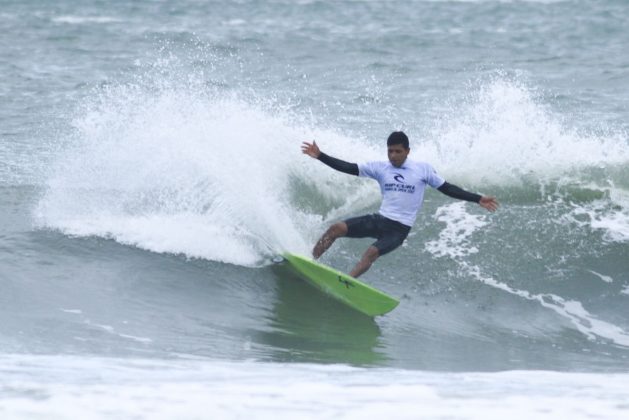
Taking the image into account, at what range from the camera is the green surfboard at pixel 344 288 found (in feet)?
30.3

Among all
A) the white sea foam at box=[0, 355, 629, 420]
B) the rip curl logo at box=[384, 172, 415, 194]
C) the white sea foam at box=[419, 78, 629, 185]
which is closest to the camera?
the white sea foam at box=[0, 355, 629, 420]

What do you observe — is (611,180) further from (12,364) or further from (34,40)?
(34,40)

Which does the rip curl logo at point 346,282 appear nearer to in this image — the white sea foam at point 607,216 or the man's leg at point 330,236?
the man's leg at point 330,236

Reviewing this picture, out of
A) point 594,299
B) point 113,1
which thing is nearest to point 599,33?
point 113,1

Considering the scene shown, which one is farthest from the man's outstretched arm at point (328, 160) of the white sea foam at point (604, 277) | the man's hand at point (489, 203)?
the white sea foam at point (604, 277)

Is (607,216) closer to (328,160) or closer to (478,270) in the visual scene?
(478,270)

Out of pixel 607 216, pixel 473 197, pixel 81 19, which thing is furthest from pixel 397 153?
pixel 81 19

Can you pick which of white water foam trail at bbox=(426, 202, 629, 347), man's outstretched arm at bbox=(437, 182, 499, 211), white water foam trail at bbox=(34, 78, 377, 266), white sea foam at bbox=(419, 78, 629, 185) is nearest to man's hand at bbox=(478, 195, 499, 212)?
man's outstretched arm at bbox=(437, 182, 499, 211)

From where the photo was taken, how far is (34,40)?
25.9m

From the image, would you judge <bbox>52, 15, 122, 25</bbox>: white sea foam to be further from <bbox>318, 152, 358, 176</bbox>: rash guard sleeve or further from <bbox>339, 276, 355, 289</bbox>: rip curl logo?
<bbox>339, 276, 355, 289</bbox>: rip curl logo

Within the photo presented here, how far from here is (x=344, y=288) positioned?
9.48 metres

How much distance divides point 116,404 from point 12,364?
1330mm

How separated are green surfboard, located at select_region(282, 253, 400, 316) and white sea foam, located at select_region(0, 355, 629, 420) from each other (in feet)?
5.96

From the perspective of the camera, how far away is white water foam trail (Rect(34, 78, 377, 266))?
35.1 ft
